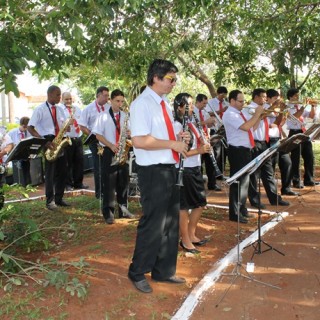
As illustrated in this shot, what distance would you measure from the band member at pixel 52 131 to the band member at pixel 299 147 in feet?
15.4

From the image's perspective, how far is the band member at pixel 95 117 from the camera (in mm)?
9260

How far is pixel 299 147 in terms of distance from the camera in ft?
32.1

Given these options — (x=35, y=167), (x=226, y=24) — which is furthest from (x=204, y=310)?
(x=35, y=167)

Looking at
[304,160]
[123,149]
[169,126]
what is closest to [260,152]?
[304,160]

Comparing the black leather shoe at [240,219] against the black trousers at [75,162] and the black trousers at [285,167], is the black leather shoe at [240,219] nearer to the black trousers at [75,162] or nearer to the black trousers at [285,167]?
the black trousers at [285,167]

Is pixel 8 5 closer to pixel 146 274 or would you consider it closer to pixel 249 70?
pixel 146 274

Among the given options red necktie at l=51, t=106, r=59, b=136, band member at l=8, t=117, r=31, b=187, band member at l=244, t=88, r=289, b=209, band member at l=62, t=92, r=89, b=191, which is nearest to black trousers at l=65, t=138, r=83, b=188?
band member at l=62, t=92, r=89, b=191

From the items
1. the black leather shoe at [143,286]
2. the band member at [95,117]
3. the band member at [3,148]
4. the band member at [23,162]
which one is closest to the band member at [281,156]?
the band member at [95,117]

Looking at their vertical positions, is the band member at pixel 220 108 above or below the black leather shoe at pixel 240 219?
above

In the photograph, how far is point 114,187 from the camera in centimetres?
737

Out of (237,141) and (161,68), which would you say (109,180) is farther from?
(161,68)

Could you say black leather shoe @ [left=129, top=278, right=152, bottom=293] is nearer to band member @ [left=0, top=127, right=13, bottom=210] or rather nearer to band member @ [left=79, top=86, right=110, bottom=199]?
band member @ [left=0, top=127, right=13, bottom=210]

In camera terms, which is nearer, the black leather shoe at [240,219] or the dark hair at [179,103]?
the dark hair at [179,103]

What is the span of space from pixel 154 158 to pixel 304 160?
6.59 meters
